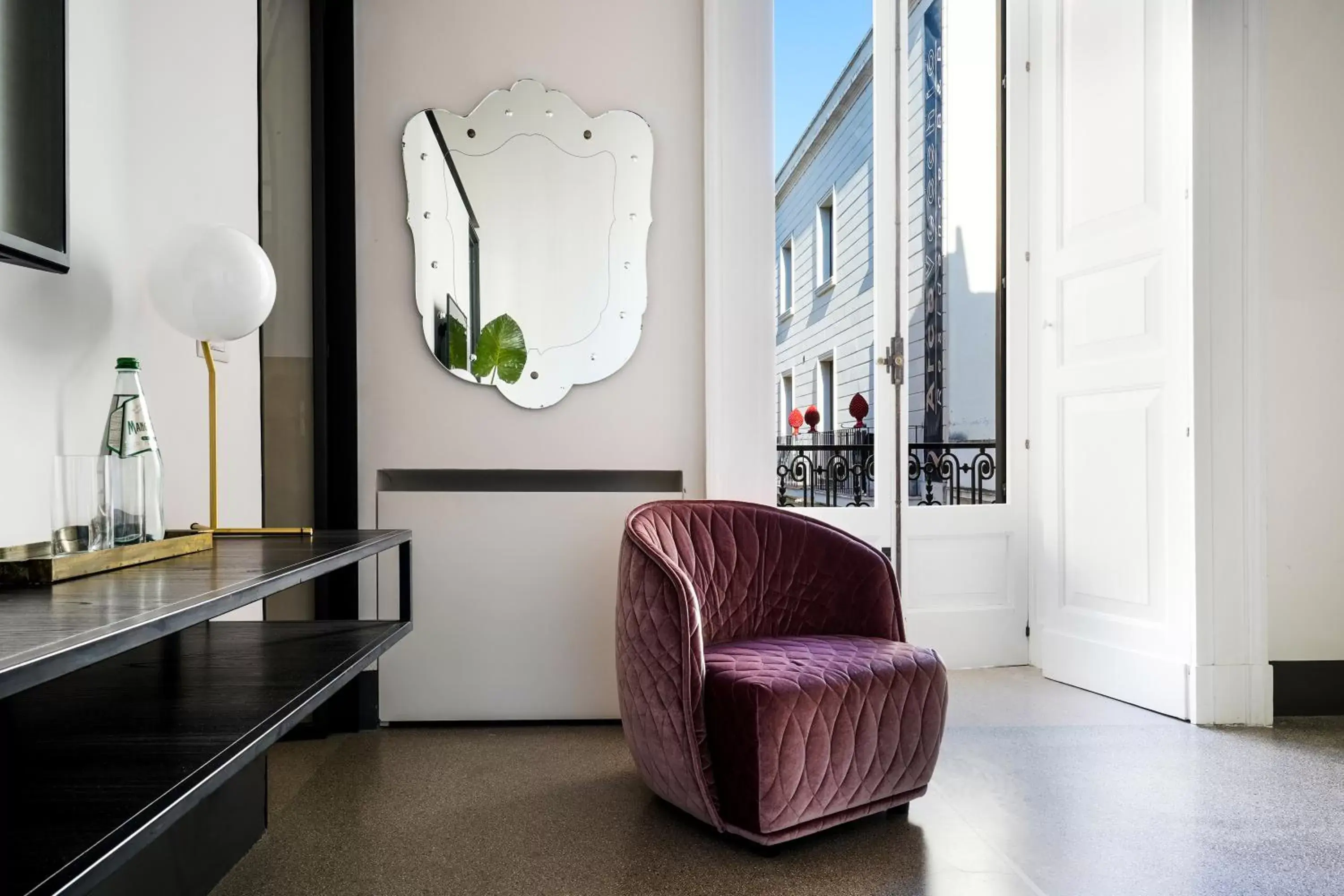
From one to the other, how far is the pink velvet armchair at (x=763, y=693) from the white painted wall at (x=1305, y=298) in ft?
5.45

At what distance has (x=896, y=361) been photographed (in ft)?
11.3

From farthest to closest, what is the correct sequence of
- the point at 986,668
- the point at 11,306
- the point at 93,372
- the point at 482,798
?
the point at 986,668 < the point at 482,798 < the point at 93,372 < the point at 11,306

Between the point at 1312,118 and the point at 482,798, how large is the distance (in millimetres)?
3449

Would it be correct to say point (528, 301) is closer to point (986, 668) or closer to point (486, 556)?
point (486, 556)

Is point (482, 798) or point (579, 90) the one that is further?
point (579, 90)

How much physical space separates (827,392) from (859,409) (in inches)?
7.4

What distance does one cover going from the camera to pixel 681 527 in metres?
2.33

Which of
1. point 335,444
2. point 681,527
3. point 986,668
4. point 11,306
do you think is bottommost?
point 986,668

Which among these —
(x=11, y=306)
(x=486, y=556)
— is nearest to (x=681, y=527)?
(x=486, y=556)

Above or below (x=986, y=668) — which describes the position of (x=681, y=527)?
above

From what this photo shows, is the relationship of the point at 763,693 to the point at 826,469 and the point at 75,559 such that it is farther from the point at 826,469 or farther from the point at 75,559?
the point at 826,469

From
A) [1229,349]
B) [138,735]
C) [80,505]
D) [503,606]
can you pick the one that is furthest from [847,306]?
[138,735]

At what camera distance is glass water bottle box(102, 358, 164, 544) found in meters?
1.28

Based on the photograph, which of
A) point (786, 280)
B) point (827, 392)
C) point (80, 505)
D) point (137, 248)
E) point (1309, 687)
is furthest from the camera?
point (786, 280)
